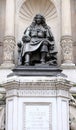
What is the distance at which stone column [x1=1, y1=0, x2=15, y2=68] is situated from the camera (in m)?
12.7

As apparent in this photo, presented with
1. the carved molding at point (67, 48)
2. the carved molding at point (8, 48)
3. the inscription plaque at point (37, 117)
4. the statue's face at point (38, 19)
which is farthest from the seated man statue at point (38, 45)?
the inscription plaque at point (37, 117)

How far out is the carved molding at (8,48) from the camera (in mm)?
12688

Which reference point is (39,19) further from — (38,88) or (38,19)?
(38,88)

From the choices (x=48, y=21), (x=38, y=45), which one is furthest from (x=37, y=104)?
(x=48, y=21)

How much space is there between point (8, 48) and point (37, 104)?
4.89 meters

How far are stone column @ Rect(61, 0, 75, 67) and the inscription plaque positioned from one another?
14.4 ft

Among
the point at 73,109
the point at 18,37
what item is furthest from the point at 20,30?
the point at 73,109

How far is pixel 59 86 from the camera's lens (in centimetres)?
841

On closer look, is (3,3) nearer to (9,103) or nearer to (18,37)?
(18,37)

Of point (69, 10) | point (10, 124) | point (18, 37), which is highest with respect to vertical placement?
point (69, 10)

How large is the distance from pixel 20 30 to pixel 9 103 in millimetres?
5926

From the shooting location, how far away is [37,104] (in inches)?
328

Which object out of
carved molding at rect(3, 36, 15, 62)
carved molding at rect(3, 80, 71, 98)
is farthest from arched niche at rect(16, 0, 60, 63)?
carved molding at rect(3, 80, 71, 98)

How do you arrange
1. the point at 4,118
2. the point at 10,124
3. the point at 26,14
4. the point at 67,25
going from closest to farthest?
the point at 10,124 < the point at 4,118 < the point at 67,25 < the point at 26,14
